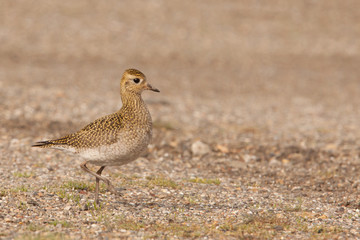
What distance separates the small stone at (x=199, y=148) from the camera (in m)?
17.0

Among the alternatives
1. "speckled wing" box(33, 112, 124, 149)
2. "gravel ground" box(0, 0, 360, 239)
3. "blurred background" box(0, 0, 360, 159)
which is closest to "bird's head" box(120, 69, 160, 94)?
"speckled wing" box(33, 112, 124, 149)

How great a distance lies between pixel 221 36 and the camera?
141 feet

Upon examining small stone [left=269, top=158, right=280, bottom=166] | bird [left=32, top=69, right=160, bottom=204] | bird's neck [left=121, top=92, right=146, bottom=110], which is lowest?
small stone [left=269, top=158, right=280, bottom=166]

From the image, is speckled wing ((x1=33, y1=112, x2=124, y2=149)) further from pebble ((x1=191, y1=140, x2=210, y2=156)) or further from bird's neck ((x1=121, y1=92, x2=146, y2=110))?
pebble ((x1=191, y1=140, x2=210, y2=156))

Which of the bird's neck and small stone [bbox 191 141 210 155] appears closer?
the bird's neck

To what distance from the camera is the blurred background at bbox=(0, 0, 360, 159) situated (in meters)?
21.3

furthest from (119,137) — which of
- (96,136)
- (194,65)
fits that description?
(194,65)

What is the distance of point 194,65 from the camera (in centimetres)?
3706

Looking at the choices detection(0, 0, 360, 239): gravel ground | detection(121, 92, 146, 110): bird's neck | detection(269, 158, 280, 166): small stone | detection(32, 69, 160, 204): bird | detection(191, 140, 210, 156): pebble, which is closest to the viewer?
detection(32, 69, 160, 204): bird

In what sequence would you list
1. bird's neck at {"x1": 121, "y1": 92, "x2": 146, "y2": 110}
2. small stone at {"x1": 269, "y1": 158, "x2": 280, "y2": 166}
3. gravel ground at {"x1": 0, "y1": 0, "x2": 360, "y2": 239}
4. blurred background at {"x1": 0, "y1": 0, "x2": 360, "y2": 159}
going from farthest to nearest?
1. blurred background at {"x1": 0, "y1": 0, "x2": 360, "y2": 159}
2. small stone at {"x1": 269, "y1": 158, "x2": 280, "y2": 166}
3. bird's neck at {"x1": 121, "y1": 92, "x2": 146, "y2": 110}
4. gravel ground at {"x1": 0, "y1": 0, "x2": 360, "y2": 239}

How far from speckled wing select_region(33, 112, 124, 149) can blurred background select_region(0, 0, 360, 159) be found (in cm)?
721

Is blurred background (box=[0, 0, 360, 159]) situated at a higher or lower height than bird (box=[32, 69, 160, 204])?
higher

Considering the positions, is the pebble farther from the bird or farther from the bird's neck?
the bird's neck

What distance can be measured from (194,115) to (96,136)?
12.8 meters
